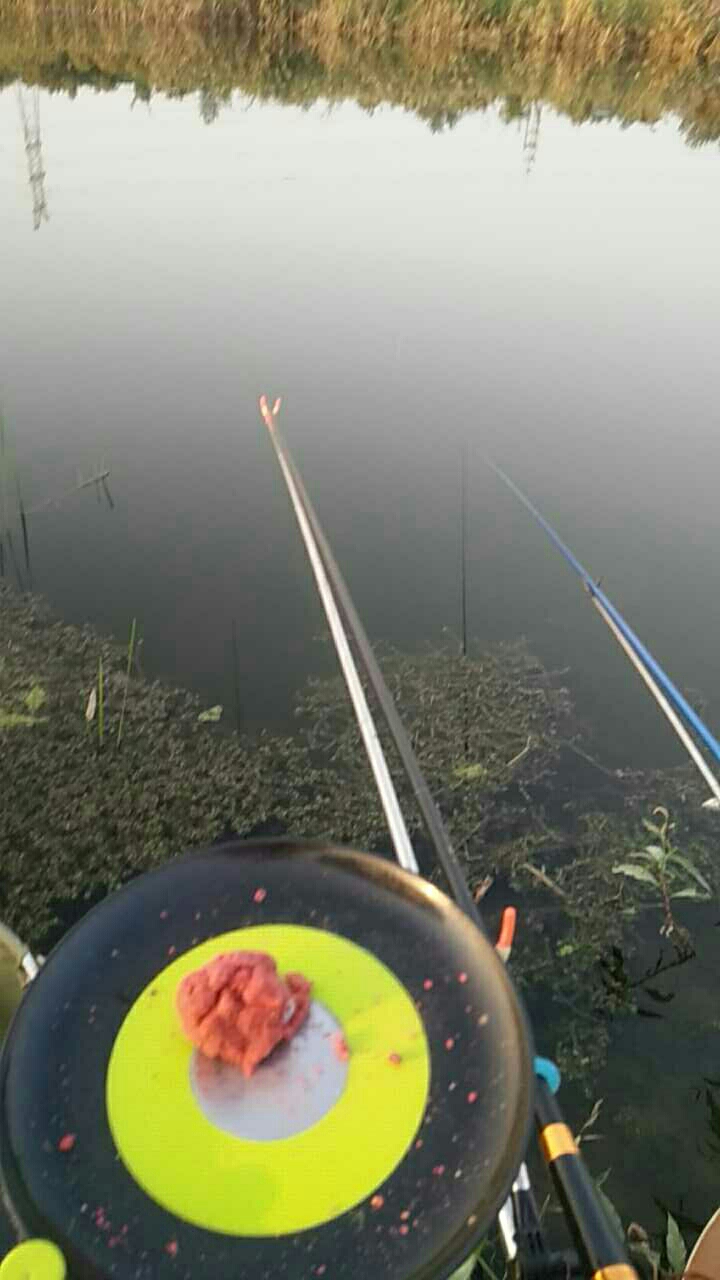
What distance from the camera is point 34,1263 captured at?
0.76m

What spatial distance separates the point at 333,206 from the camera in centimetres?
612

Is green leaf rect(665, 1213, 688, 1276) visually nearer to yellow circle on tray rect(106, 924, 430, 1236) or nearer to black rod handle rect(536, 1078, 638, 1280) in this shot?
black rod handle rect(536, 1078, 638, 1280)

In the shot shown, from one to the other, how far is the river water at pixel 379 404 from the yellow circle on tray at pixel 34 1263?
1286mm

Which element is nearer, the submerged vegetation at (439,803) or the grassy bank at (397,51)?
the submerged vegetation at (439,803)

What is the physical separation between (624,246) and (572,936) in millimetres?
4658

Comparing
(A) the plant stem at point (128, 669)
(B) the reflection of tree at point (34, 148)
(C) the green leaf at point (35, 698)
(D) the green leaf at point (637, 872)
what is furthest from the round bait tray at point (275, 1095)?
(B) the reflection of tree at point (34, 148)

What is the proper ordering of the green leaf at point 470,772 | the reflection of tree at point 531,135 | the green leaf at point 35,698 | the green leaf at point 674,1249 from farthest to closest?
the reflection of tree at point 531,135 < the green leaf at point 35,698 < the green leaf at point 470,772 < the green leaf at point 674,1249

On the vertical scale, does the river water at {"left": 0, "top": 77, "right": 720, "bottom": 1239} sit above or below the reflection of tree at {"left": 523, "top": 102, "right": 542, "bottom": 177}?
below

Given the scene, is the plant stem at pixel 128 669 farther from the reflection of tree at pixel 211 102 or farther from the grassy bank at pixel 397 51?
the grassy bank at pixel 397 51

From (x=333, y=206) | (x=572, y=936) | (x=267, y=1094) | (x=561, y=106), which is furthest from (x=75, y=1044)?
(x=561, y=106)

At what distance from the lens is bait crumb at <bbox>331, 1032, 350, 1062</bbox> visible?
96 cm

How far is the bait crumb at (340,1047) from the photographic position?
3.16 ft

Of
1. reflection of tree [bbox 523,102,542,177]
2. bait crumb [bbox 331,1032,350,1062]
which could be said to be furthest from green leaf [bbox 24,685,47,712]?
reflection of tree [bbox 523,102,542,177]

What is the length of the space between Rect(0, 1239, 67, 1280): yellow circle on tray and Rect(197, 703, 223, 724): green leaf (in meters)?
1.86
